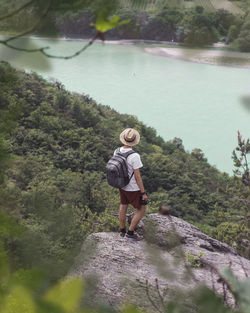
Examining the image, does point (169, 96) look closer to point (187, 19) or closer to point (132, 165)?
point (132, 165)

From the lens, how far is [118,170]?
244 cm

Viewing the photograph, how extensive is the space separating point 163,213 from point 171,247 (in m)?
0.11

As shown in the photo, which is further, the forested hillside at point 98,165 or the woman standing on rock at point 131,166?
the forested hillside at point 98,165

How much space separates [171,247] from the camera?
1.75 feet

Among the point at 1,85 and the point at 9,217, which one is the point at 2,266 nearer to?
the point at 9,217

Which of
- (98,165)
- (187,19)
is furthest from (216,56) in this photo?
(98,165)

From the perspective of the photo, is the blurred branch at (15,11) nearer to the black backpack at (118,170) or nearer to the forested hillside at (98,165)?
the black backpack at (118,170)

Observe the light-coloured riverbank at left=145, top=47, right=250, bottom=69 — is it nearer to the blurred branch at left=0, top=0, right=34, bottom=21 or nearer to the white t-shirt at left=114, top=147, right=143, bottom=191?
the blurred branch at left=0, top=0, right=34, bottom=21

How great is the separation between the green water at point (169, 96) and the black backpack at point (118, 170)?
19364mm

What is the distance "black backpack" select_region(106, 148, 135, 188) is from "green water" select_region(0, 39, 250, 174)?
1936 cm

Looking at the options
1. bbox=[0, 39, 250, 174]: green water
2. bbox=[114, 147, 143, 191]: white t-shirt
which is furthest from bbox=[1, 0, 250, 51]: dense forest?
bbox=[0, 39, 250, 174]: green water

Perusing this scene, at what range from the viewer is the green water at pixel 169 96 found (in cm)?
2522

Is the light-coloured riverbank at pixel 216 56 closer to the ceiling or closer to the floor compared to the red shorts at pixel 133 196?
closer to the ceiling

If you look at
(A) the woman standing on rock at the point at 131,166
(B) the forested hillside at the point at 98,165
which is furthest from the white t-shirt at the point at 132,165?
(B) the forested hillside at the point at 98,165
